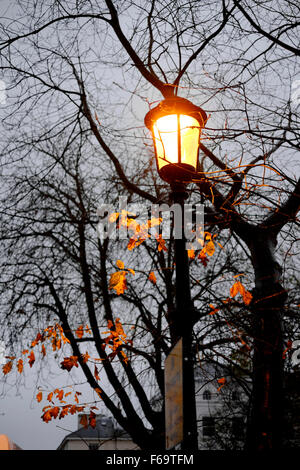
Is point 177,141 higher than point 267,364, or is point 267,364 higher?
point 177,141

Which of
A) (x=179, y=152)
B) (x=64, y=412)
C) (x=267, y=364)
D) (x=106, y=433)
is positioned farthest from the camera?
(x=106, y=433)

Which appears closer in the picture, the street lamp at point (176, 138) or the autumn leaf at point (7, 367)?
the street lamp at point (176, 138)

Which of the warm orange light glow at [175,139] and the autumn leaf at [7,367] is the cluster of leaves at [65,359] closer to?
the autumn leaf at [7,367]

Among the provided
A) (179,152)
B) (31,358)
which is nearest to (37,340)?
(31,358)

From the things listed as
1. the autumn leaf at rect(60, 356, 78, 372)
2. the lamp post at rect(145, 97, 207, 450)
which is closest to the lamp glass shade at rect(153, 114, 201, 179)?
the lamp post at rect(145, 97, 207, 450)

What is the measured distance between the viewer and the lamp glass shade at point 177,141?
4.07 m

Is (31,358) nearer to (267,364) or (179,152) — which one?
(267,364)

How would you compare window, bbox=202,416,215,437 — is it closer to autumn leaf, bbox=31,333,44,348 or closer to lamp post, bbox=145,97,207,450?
lamp post, bbox=145,97,207,450

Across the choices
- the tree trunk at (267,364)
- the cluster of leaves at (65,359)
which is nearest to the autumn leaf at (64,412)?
the cluster of leaves at (65,359)

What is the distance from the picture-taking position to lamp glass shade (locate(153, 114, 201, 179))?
4074mm

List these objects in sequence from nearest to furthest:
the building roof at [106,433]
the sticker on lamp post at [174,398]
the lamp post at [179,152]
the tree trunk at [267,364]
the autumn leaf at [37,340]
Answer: the sticker on lamp post at [174,398]
the lamp post at [179,152]
the tree trunk at [267,364]
the building roof at [106,433]
the autumn leaf at [37,340]

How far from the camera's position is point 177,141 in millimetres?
4070

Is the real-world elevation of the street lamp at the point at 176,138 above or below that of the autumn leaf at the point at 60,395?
above
